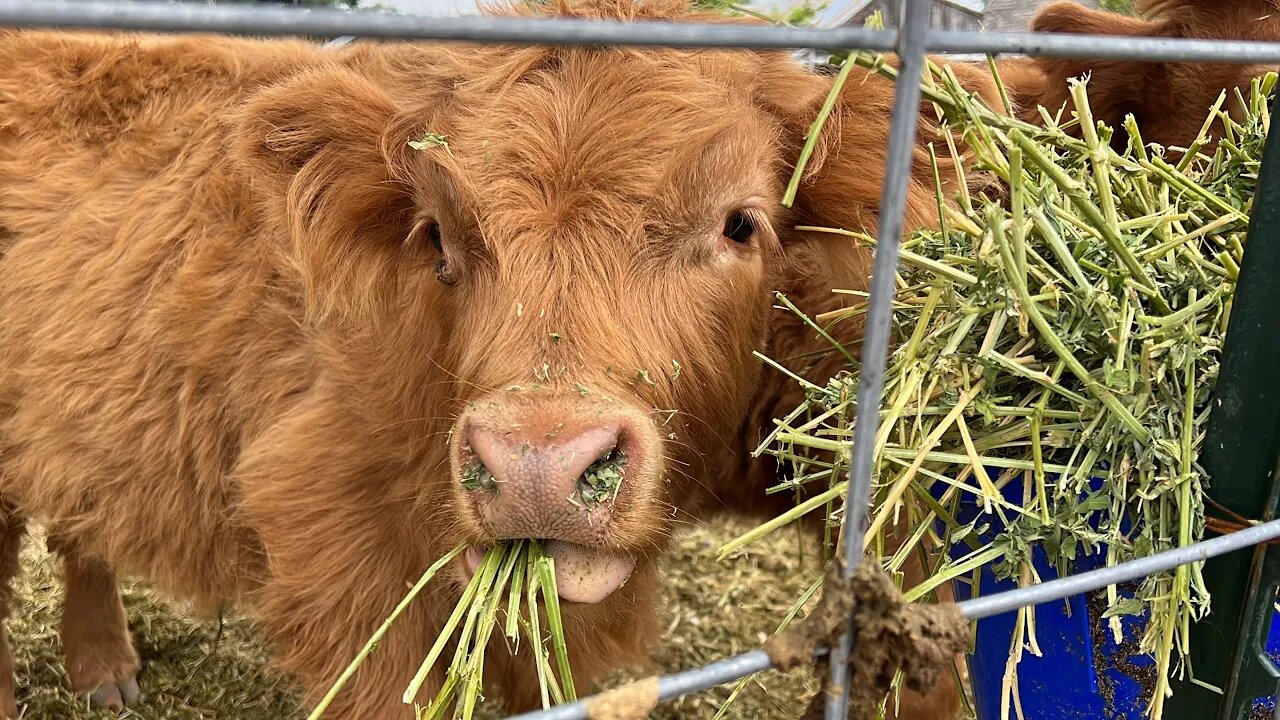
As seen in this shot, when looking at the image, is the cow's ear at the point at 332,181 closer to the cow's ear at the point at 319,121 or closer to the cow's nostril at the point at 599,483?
the cow's ear at the point at 319,121

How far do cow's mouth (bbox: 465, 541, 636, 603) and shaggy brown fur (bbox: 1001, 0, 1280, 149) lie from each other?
2289mm

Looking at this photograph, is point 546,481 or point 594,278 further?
point 594,278

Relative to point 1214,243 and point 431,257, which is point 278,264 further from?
point 1214,243

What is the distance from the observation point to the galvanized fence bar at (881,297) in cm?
76

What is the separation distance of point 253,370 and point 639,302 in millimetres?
→ 1320

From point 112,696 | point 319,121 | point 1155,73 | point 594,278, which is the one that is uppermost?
point 1155,73

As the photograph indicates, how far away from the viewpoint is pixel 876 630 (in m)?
0.92

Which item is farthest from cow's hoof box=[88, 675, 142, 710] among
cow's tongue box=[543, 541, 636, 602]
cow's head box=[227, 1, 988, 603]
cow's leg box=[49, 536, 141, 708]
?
cow's tongue box=[543, 541, 636, 602]

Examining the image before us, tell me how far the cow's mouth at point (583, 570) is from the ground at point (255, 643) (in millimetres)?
1538

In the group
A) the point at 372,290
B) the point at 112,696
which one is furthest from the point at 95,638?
the point at 372,290

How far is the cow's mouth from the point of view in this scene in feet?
4.91

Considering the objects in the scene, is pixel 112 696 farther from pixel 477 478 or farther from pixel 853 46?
pixel 853 46

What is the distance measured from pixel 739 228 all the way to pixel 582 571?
795 millimetres

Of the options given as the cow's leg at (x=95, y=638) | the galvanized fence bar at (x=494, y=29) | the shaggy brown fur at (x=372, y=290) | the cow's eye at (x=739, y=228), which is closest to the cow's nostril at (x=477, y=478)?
the shaggy brown fur at (x=372, y=290)
